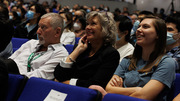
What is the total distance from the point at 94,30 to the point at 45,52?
628 millimetres

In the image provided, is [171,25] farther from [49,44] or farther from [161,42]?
[49,44]

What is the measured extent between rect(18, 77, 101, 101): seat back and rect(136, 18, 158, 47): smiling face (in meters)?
0.67

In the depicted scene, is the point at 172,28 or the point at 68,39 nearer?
the point at 172,28

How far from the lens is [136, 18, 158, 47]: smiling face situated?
167 centimetres

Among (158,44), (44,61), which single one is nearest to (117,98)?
(158,44)

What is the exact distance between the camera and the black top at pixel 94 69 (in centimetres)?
190

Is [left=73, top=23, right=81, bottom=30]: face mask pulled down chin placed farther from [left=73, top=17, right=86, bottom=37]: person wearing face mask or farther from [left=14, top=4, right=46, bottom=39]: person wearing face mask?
[left=14, top=4, right=46, bottom=39]: person wearing face mask

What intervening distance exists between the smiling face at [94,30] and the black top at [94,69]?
127mm

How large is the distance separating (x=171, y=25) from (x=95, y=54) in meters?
1.34

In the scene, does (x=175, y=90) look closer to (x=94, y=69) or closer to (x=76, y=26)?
(x=94, y=69)

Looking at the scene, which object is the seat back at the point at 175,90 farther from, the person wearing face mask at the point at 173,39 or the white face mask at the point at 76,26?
the white face mask at the point at 76,26

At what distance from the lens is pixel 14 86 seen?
1557 millimetres

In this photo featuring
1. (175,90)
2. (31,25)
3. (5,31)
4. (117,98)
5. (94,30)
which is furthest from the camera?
(31,25)

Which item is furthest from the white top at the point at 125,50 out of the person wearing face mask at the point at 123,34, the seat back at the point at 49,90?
the seat back at the point at 49,90
